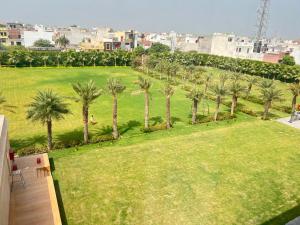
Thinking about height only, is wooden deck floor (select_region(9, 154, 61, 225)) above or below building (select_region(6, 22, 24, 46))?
below

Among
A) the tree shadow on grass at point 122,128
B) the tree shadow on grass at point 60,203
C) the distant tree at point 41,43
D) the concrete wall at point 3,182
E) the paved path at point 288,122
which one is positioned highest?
the distant tree at point 41,43

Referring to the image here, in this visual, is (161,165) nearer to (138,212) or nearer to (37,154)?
(138,212)

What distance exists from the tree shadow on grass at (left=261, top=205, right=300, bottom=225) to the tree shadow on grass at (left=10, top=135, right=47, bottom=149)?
22.0 meters

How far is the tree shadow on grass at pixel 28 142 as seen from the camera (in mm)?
27859

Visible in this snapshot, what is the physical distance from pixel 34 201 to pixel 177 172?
36.8 ft

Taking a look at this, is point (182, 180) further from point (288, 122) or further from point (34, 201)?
point (288, 122)

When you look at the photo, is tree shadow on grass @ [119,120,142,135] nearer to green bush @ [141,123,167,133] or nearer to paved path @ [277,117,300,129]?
green bush @ [141,123,167,133]

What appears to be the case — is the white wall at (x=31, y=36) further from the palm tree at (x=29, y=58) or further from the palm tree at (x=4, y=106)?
the palm tree at (x=4, y=106)

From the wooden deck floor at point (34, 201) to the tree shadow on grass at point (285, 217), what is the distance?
13.3 m

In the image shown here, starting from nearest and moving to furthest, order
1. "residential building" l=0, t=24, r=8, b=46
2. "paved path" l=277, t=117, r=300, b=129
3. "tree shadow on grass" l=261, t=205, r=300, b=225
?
"tree shadow on grass" l=261, t=205, r=300, b=225 → "paved path" l=277, t=117, r=300, b=129 → "residential building" l=0, t=24, r=8, b=46

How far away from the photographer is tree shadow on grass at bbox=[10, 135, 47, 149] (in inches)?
1097

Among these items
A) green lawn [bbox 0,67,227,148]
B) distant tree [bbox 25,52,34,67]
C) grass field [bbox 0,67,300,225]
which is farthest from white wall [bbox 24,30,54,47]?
grass field [bbox 0,67,300,225]

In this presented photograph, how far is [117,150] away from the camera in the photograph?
90.0ft

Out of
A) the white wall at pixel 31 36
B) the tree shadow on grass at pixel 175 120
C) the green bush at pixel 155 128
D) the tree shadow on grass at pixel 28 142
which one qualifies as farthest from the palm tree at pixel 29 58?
the white wall at pixel 31 36
